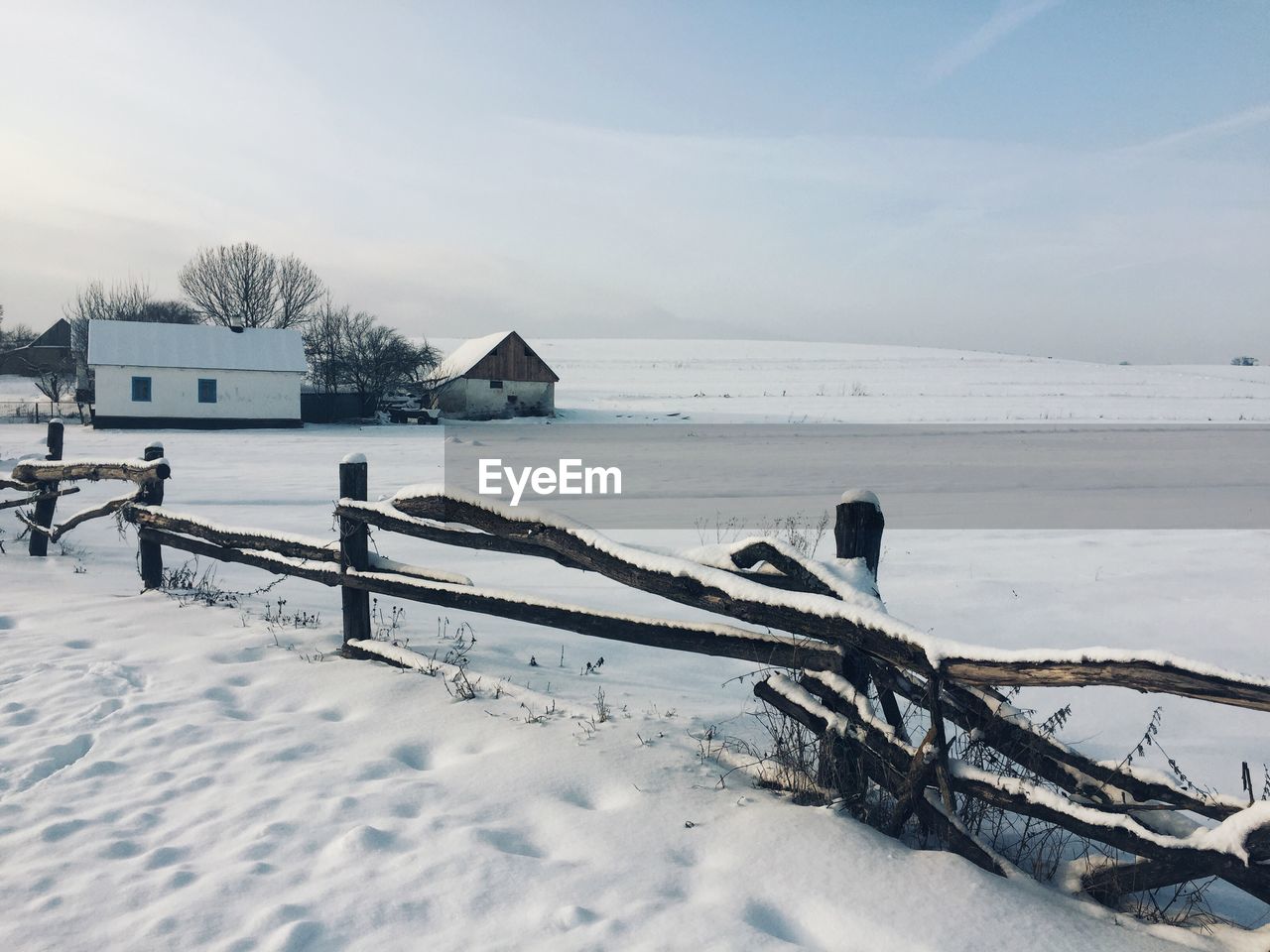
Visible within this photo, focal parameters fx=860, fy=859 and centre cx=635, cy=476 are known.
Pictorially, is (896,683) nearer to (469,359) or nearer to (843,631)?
(843,631)

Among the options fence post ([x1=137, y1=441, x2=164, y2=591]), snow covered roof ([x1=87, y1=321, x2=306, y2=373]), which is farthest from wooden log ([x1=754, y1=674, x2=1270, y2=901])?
snow covered roof ([x1=87, y1=321, x2=306, y2=373])

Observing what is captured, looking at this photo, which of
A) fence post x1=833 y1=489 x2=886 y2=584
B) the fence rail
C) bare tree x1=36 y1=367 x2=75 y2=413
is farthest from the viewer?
bare tree x1=36 y1=367 x2=75 y2=413

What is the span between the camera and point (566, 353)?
284 feet

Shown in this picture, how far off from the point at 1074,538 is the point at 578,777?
9673 millimetres

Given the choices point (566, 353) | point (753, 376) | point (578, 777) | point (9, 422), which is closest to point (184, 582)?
point (578, 777)

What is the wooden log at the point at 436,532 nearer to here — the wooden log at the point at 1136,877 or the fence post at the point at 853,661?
the fence post at the point at 853,661

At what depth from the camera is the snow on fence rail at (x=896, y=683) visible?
2766mm

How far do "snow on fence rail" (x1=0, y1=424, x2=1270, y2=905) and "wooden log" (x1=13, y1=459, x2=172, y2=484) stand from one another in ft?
11.0

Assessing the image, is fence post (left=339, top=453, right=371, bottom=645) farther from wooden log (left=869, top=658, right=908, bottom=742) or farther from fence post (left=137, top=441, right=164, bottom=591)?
wooden log (left=869, top=658, right=908, bottom=742)

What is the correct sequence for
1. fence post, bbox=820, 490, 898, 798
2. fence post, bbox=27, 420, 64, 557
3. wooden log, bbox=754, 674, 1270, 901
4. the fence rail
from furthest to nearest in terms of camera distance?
the fence rail, fence post, bbox=27, 420, 64, 557, fence post, bbox=820, 490, 898, 798, wooden log, bbox=754, 674, 1270, 901

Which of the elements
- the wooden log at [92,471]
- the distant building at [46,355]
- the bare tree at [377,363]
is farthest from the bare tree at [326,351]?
the wooden log at [92,471]

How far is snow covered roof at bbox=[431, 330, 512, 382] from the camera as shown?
43875mm

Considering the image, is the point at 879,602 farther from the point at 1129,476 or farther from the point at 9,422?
the point at 9,422

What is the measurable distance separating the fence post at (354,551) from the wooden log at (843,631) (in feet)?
2.60
